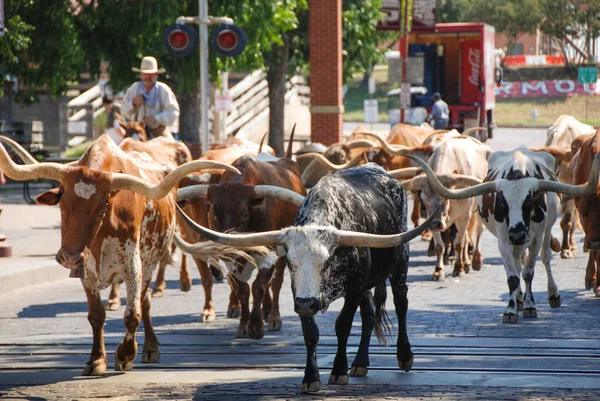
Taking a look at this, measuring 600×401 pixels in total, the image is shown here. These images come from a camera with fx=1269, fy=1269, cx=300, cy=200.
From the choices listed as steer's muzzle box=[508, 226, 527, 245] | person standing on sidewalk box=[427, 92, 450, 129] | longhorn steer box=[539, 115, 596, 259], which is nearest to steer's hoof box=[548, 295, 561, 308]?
steer's muzzle box=[508, 226, 527, 245]

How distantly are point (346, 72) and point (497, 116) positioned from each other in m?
23.9

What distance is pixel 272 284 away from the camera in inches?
489

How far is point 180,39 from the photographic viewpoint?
20719 millimetres

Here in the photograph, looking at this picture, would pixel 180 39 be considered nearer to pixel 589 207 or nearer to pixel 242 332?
pixel 589 207

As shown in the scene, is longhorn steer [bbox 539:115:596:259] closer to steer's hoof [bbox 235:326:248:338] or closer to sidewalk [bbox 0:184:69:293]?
steer's hoof [bbox 235:326:248:338]

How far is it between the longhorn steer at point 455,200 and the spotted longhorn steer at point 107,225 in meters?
5.62

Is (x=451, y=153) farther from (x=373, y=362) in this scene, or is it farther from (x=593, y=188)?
(x=373, y=362)

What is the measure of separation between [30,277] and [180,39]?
21.2ft

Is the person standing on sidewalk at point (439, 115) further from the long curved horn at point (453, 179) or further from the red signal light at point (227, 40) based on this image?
the long curved horn at point (453, 179)

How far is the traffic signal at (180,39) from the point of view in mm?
20641

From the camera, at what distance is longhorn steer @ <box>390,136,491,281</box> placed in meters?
15.6

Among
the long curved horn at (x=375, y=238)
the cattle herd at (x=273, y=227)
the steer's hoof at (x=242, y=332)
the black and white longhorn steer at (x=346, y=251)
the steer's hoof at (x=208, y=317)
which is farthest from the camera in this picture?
the steer's hoof at (x=208, y=317)

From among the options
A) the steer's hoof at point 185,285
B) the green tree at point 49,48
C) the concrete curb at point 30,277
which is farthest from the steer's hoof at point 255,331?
the green tree at point 49,48

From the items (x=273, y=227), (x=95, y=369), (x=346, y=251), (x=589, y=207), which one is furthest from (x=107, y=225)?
(x=589, y=207)
